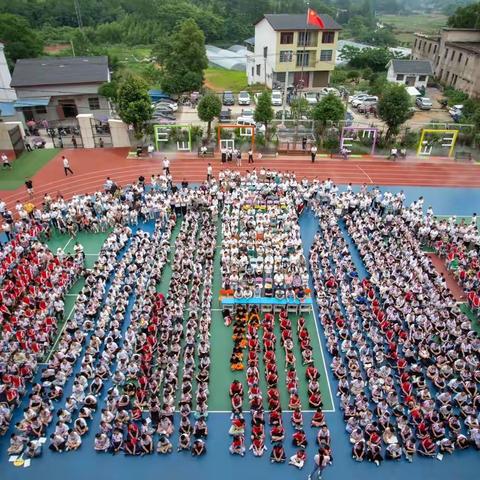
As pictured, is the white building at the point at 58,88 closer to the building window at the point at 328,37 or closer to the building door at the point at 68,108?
the building door at the point at 68,108

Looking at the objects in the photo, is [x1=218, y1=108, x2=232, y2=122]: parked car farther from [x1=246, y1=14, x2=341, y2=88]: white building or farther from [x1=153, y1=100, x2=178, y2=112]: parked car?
[x1=246, y1=14, x2=341, y2=88]: white building

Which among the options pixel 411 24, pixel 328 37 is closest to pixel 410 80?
pixel 328 37

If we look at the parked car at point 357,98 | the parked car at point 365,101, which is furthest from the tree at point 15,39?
the parked car at point 365,101

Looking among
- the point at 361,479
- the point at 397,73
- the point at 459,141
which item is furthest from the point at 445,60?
the point at 361,479

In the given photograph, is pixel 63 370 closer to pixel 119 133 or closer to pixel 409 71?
pixel 119 133

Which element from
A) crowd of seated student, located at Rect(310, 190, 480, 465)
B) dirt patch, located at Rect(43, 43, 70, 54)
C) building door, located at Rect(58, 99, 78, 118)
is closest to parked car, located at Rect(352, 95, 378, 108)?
crowd of seated student, located at Rect(310, 190, 480, 465)

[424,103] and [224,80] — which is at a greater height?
[424,103]
